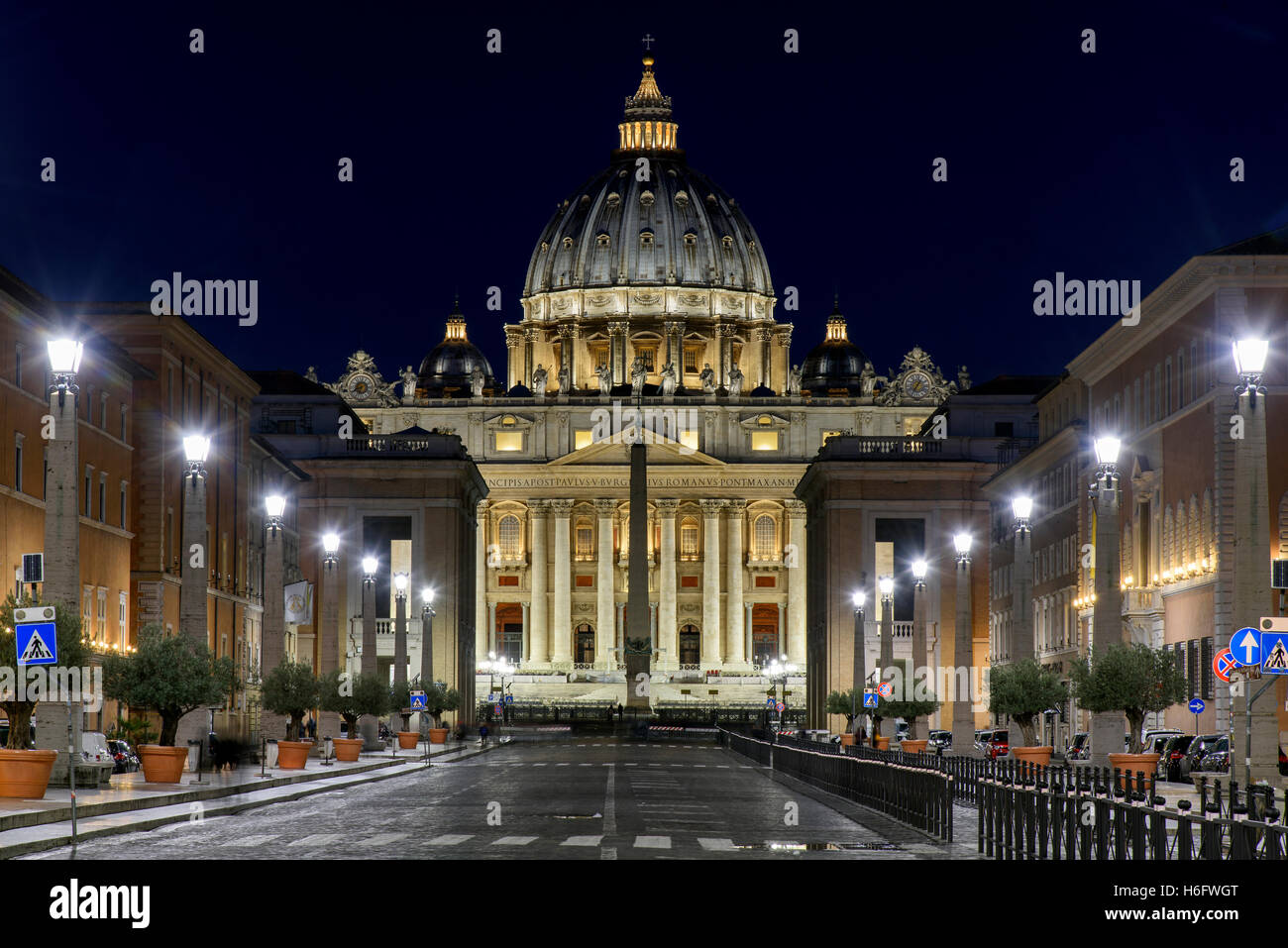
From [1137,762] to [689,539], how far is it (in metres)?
148

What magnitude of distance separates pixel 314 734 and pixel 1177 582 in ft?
120

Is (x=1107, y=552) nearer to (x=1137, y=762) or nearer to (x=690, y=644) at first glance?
(x=1137, y=762)

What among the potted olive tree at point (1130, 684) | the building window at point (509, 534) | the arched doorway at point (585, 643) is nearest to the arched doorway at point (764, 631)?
the arched doorway at point (585, 643)

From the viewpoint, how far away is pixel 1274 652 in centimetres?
2984

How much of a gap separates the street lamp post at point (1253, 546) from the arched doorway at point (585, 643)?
157 metres

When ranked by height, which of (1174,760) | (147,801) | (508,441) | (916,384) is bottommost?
(1174,760)

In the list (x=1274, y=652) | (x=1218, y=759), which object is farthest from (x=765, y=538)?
(x=1274, y=652)

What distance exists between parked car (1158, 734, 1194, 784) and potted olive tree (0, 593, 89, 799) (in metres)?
24.5

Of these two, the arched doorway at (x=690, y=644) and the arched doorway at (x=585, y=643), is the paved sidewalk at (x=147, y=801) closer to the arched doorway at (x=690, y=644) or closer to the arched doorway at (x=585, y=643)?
the arched doorway at (x=585, y=643)

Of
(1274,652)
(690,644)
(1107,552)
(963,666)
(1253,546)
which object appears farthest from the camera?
(690,644)

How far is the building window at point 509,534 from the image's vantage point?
622ft

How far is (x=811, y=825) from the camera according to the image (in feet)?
107

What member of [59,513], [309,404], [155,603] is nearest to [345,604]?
[309,404]

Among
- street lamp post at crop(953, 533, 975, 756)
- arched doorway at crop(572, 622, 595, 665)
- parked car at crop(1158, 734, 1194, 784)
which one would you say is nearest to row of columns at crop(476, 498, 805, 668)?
arched doorway at crop(572, 622, 595, 665)
